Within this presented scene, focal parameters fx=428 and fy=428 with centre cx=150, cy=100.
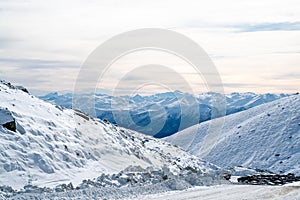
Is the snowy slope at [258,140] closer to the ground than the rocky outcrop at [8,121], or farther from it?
closer to the ground

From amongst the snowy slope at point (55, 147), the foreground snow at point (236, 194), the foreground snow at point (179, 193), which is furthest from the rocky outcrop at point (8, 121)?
the foreground snow at point (236, 194)

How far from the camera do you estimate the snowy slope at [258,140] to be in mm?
56469

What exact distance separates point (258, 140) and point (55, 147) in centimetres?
4746

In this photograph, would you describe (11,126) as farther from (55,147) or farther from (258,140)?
(258,140)

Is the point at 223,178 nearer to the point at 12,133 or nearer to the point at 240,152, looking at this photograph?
the point at 12,133

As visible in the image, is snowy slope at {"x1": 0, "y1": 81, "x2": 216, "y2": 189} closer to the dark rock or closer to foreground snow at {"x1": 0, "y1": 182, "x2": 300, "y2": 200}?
the dark rock

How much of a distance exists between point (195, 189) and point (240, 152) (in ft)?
144

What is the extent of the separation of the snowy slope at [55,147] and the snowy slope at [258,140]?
28.7m

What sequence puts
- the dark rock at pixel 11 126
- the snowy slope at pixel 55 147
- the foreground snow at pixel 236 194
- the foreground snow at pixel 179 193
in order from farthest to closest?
the dark rock at pixel 11 126 → the snowy slope at pixel 55 147 → the foreground snow at pixel 179 193 → the foreground snow at pixel 236 194

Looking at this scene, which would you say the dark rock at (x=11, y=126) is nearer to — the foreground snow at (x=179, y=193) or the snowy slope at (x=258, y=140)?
the foreground snow at (x=179, y=193)

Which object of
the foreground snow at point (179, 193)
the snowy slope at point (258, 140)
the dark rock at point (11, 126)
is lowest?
the snowy slope at point (258, 140)

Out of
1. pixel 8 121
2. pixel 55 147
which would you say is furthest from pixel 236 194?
pixel 8 121

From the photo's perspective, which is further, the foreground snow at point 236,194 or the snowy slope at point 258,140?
the snowy slope at point 258,140

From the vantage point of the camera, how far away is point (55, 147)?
21891 mm
